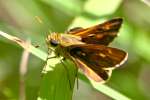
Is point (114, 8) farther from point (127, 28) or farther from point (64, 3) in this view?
point (64, 3)

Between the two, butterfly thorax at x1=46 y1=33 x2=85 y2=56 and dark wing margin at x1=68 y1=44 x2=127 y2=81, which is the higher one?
butterfly thorax at x1=46 y1=33 x2=85 y2=56

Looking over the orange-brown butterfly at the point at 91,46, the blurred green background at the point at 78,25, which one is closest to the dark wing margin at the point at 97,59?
the orange-brown butterfly at the point at 91,46

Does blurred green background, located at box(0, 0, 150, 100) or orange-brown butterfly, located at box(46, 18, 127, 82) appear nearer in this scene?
orange-brown butterfly, located at box(46, 18, 127, 82)

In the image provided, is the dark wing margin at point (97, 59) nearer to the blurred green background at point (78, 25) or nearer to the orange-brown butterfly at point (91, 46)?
the orange-brown butterfly at point (91, 46)

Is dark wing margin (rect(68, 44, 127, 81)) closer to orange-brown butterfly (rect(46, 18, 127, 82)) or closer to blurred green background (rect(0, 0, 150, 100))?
orange-brown butterfly (rect(46, 18, 127, 82))

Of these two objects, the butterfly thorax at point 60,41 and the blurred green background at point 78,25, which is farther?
the blurred green background at point 78,25

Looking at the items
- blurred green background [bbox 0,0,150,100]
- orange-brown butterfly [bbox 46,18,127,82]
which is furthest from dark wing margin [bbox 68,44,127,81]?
blurred green background [bbox 0,0,150,100]

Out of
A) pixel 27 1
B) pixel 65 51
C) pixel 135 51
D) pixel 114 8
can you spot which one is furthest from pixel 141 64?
pixel 27 1

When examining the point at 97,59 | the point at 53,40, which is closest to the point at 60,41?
the point at 53,40
